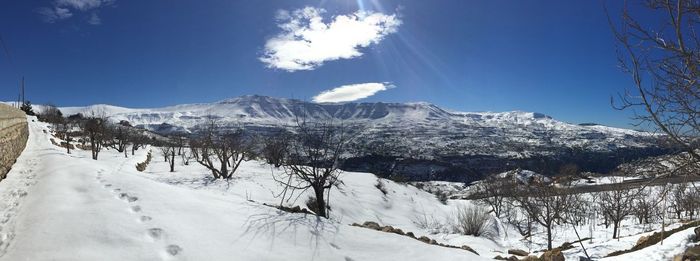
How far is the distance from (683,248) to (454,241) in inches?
452

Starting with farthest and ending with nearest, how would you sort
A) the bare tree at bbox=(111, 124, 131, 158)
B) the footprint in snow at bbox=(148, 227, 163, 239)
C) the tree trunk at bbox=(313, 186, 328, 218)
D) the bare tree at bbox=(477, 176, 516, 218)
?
the bare tree at bbox=(111, 124, 131, 158) < the bare tree at bbox=(477, 176, 516, 218) < the tree trunk at bbox=(313, 186, 328, 218) < the footprint in snow at bbox=(148, 227, 163, 239)

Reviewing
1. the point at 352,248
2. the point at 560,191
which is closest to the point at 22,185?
the point at 352,248

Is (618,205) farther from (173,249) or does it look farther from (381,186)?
(173,249)

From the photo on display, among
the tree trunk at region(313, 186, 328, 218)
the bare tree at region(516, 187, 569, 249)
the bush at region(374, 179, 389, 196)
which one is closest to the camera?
the tree trunk at region(313, 186, 328, 218)

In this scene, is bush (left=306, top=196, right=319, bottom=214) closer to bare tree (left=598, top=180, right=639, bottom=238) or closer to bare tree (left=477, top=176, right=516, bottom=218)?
bare tree (left=598, top=180, right=639, bottom=238)

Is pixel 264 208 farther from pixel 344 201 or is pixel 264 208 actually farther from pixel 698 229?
pixel 344 201

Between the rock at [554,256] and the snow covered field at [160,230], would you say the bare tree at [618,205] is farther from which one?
the snow covered field at [160,230]

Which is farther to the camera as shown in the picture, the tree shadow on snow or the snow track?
the tree shadow on snow

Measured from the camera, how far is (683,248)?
24.0 feet

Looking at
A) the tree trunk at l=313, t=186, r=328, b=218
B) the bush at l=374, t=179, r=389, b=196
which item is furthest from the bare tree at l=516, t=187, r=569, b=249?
Answer: the tree trunk at l=313, t=186, r=328, b=218

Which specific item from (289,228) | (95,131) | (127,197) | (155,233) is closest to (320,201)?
(289,228)

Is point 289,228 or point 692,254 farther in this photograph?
point 289,228


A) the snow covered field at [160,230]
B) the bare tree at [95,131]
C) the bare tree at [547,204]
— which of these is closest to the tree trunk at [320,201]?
the snow covered field at [160,230]

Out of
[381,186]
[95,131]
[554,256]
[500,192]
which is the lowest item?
[500,192]
